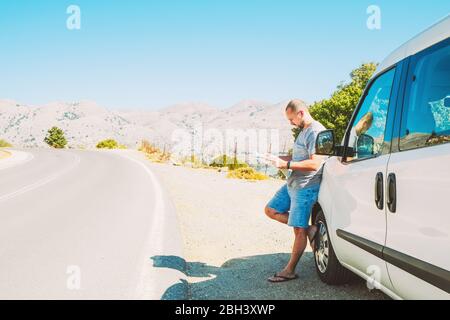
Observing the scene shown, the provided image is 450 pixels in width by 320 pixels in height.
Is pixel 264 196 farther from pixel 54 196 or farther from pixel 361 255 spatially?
pixel 361 255

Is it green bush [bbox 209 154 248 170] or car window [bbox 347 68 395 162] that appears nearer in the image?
car window [bbox 347 68 395 162]

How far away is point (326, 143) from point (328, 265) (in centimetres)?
130

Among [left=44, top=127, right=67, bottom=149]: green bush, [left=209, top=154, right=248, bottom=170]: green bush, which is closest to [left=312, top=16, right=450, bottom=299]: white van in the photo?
[left=209, top=154, right=248, bottom=170]: green bush

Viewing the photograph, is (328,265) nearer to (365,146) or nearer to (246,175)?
(365,146)

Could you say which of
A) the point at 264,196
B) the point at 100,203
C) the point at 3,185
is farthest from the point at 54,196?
the point at 264,196

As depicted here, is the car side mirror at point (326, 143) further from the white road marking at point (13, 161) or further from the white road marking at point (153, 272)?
the white road marking at point (13, 161)

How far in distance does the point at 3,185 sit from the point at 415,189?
16.3 metres

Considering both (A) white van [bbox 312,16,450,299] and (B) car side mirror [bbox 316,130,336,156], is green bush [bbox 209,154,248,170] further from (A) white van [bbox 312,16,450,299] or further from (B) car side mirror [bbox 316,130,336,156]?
(A) white van [bbox 312,16,450,299]

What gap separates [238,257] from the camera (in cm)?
663

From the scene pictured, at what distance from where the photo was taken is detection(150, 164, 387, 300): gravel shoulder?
486 cm

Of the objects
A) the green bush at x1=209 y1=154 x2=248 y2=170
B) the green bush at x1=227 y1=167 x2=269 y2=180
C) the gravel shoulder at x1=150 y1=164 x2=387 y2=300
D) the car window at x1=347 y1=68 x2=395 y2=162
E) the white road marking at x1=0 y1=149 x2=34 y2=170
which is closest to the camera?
the car window at x1=347 y1=68 x2=395 y2=162

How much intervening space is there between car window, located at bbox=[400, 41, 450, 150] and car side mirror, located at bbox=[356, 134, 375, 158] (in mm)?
601

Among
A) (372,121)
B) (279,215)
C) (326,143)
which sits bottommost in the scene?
(279,215)

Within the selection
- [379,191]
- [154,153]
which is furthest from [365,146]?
[154,153]
